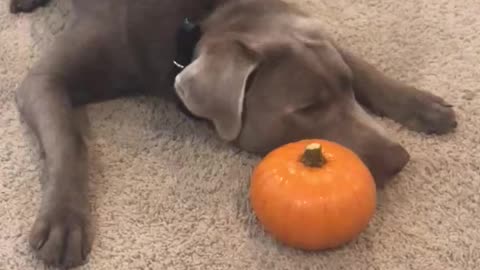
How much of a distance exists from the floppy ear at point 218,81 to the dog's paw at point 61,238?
34 centimetres

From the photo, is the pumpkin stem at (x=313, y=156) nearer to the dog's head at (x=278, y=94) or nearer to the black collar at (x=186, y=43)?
the dog's head at (x=278, y=94)

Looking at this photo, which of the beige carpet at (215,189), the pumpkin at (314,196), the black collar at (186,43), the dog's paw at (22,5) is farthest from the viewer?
the dog's paw at (22,5)

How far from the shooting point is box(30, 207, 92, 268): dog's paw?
1.69 metres

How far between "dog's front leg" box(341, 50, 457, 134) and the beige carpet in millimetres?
31

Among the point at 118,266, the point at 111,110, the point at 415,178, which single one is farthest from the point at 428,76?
the point at 118,266

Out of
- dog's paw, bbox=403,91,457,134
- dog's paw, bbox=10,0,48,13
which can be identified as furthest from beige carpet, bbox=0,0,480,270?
dog's paw, bbox=10,0,48,13

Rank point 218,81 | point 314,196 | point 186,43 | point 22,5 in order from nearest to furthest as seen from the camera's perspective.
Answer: point 314,196, point 218,81, point 186,43, point 22,5

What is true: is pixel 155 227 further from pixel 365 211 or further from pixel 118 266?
pixel 365 211

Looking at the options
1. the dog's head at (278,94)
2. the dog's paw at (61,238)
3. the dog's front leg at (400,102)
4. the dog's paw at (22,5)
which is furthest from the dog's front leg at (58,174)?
the dog's front leg at (400,102)

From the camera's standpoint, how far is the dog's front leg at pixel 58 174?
1.70 metres

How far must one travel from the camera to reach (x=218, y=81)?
5.86 ft

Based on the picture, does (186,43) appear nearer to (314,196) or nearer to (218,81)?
(218,81)

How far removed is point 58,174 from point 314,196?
574mm

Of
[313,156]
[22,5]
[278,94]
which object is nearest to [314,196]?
[313,156]
